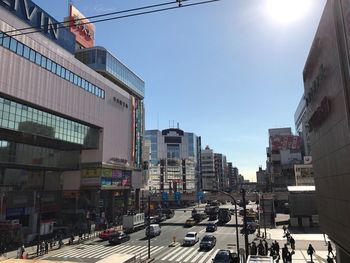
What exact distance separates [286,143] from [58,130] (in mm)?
90741

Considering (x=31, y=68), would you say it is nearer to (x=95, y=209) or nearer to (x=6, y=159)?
(x=6, y=159)

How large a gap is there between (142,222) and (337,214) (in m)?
50.4

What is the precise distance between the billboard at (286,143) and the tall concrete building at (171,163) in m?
63.2

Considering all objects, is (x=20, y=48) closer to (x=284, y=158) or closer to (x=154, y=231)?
(x=154, y=231)

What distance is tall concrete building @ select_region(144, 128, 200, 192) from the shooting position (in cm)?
18050

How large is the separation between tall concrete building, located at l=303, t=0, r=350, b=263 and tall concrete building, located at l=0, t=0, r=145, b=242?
1173 inches

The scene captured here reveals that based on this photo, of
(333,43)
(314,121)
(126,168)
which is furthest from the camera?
(126,168)

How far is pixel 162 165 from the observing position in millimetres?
182625

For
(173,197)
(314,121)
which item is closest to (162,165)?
(173,197)

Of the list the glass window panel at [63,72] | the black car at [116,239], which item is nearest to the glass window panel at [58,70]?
the glass window panel at [63,72]

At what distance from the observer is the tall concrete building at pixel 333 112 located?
59.6ft

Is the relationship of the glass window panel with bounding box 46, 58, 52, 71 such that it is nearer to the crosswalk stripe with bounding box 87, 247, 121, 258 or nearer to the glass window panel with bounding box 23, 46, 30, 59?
the glass window panel with bounding box 23, 46, 30, 59

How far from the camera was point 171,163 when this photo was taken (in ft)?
612

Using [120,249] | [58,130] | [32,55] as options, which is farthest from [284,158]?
[32,55]
